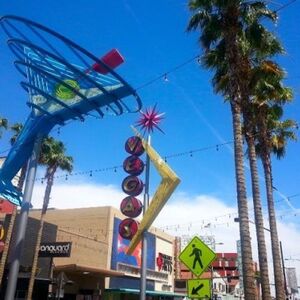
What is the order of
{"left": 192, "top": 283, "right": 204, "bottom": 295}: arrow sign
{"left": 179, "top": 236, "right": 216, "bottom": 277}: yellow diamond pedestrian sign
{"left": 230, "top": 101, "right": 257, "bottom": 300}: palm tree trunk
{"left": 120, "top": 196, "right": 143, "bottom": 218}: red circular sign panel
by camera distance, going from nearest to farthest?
{"left": 192, "top": 283, "right": 204, "bottom": 295}: arrow sign < {"left": 179, "top": 236, "right": 216, "bottom": 277}: yellow diamond pedestrian sign < {"left": 230, "top": 101, "right": 257, "bottom": 300}: palm tree trunk < {"left": 120, "top": 196, "right": 143, "bottom": 218}: red circular sign panel

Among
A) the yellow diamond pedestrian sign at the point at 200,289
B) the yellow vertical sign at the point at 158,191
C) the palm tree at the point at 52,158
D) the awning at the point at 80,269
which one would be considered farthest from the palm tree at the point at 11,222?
the yellow diamond pedestrian sign at the point at 200,289

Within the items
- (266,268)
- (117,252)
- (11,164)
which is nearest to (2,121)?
(11,164)

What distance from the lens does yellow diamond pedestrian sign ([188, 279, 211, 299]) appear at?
37.8ft

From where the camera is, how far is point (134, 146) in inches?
875

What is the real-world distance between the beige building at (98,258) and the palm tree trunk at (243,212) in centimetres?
1777

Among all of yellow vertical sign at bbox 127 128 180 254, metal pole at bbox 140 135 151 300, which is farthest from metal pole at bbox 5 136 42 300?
yellow vertical sign at bbox 127 128 180 254

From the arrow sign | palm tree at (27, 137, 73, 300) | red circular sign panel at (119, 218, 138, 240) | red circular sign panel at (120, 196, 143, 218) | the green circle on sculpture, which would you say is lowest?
the arrow sign

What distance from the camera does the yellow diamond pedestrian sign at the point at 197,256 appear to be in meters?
11.9

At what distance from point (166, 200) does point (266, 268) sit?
5478 millimetres

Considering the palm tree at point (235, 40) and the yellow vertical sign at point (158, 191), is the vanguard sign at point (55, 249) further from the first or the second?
the palm tree at point (235, 40)

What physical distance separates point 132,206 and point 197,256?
30.4 ft

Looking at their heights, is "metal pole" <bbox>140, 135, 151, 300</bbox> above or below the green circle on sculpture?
below

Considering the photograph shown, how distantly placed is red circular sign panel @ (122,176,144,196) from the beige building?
35.1ft

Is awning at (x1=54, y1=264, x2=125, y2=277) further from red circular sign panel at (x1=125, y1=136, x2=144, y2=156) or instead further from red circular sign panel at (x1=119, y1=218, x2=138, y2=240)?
red circular sign panel at (x1=125, y1=136, x2=144, y2=156)
